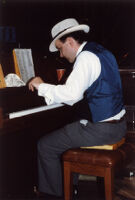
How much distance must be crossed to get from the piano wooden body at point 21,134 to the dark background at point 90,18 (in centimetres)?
250

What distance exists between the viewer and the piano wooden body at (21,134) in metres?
2.10

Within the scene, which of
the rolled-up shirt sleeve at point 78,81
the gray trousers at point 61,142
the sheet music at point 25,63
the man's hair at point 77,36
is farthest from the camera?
the sheet music at point 25,63

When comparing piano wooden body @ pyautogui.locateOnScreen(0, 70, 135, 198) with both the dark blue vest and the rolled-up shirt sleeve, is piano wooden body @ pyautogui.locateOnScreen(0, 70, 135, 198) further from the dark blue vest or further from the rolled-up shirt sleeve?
the dark blue vest

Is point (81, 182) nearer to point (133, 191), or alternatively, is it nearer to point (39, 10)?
point (133, 191)

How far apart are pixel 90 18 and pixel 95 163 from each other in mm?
4291

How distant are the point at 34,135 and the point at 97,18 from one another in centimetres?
378

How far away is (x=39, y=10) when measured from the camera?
5320 millimetres

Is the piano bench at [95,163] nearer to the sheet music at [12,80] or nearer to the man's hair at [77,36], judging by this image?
the sheet music at [12,80]

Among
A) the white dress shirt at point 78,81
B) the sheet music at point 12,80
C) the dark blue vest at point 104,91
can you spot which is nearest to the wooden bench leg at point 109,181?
the dark blue vest at point 104,91

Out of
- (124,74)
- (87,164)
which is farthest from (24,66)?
(124,74)

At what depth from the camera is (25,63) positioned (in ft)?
8.57

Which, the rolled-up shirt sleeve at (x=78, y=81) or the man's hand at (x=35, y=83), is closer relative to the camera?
the rolled-up shirt sleeve at (x=78, y=81)

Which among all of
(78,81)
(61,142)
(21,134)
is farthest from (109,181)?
(21,134)

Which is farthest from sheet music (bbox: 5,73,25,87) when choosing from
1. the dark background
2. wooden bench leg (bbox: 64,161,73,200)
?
the dark background
